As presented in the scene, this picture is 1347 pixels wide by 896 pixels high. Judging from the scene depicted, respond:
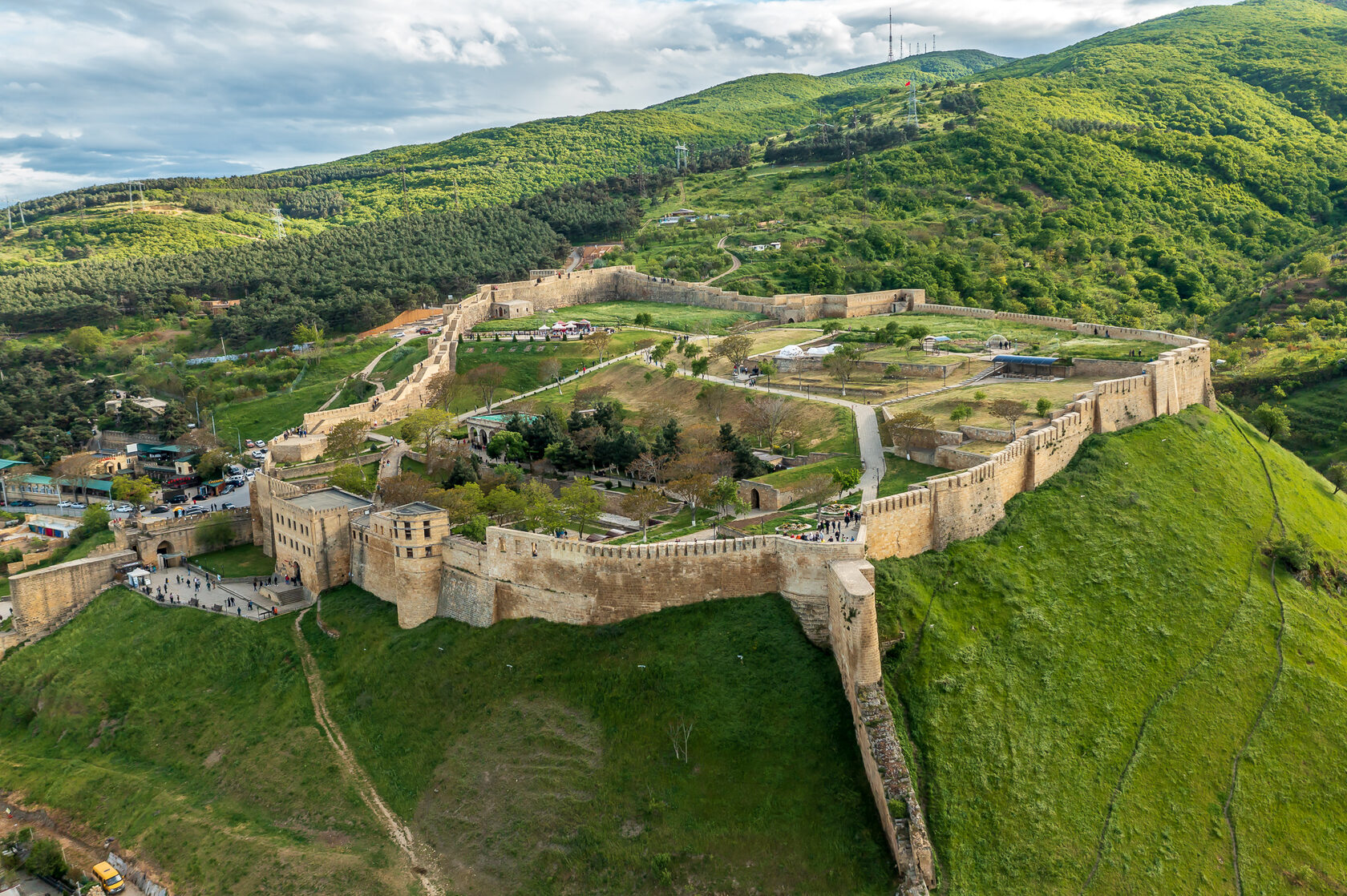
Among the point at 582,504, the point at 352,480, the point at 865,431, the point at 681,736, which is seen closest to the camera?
the point at 681,736

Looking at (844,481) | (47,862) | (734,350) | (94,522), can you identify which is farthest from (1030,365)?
(94,522)

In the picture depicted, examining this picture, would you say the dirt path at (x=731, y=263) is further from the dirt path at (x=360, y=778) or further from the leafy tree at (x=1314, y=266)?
the dirt path at (x=360, y=778)

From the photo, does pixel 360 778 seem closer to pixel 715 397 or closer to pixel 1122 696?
pixel 1122 696

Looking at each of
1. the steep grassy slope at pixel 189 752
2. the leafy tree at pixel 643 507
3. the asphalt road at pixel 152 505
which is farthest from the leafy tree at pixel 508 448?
the steep grassy slope at pixel 189 752

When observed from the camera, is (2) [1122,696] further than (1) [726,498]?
No

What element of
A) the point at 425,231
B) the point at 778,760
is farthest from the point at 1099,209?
the point at 778,760

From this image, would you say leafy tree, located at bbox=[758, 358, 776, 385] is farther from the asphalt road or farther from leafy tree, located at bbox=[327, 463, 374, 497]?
the asphalt road

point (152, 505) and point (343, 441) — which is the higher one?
point (343, 441)
